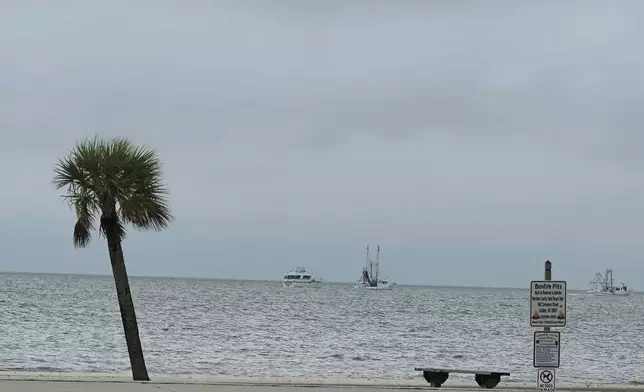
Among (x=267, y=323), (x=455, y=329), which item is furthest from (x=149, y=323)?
(x=455, y=329)

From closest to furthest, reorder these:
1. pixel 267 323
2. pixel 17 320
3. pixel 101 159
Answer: pixel 101 159, pixel 17 320, pixel 267 323

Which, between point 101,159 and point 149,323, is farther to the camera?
point 149,323

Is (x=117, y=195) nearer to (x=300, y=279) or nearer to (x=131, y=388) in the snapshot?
(x=131, y=388)

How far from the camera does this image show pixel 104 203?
21859 mm

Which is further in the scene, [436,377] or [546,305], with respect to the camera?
[436,377]

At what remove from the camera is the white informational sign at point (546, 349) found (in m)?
16.8

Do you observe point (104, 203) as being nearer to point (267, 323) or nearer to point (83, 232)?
point (83, 232)

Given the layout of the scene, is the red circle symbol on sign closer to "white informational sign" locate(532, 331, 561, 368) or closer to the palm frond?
"white informational sign" locate(532, 331, 561, 368)

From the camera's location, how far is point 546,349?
55.3 feet

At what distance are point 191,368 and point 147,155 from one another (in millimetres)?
14334

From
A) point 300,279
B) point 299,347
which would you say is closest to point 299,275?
point 300,279

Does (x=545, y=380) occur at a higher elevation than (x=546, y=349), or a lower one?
lower

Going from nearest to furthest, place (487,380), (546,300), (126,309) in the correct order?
1. (546,300)
2. (126,309)
3. (487,380)

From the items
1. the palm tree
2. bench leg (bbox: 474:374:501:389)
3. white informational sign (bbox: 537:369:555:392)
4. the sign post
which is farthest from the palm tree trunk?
the sign post
